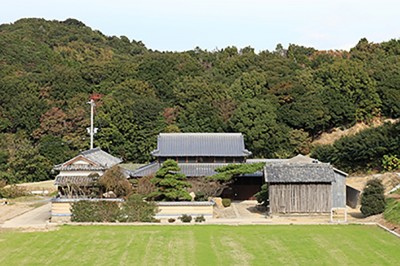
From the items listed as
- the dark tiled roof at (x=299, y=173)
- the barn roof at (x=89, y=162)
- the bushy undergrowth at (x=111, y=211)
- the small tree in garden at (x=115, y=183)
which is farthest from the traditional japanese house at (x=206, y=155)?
the bushy undergrowth at (x=111, y=211)

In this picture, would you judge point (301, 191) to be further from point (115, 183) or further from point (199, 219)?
point (115, 183)

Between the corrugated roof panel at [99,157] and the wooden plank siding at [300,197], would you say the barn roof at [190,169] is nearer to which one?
the corrugated roof panel at [99,157]

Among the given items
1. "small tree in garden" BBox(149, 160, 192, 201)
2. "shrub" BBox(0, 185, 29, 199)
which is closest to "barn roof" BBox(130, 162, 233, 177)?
"small tree in garden" BBox(149, 160, 192, 201)

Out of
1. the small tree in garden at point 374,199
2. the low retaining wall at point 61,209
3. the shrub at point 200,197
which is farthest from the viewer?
the shrub at point 200,197

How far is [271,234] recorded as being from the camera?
58.2ft

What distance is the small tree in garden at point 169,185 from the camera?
22.7 m

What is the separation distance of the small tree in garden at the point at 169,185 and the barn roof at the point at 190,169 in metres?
5.73

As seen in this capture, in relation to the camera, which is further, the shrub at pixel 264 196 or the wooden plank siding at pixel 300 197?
the shrub at pixel 264 196

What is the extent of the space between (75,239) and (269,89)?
33.8 metres

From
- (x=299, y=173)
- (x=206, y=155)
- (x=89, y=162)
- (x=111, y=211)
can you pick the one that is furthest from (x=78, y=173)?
(x=299, y=173)

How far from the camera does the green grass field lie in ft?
46.2

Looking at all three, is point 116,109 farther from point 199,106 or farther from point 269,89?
point 269,89

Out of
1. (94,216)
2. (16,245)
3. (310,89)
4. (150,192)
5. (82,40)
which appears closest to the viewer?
(16,245)

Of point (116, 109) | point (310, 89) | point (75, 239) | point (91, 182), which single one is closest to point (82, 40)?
point (116, 109)
